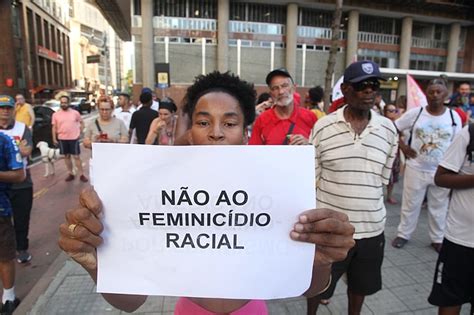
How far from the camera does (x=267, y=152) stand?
119 cm

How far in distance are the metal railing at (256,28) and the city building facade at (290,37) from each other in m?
0.02

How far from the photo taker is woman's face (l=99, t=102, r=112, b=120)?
19.8 feet

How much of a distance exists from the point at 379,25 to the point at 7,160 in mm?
35996

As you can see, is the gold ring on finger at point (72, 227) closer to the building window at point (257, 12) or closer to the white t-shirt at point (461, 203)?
the white t-shirt at point (461, 203)

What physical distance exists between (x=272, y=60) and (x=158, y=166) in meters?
29.5

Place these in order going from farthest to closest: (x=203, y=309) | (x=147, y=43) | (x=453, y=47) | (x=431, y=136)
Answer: (x=453, y=47)
(x=147, y=43)
(x=431, y=136)
(x=203, y=309)

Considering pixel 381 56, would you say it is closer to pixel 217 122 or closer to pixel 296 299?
pixel 296 299

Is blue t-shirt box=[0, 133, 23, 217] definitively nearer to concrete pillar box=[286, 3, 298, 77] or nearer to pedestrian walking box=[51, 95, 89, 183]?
pedestrian walking box=[51, 95, 89, 183]

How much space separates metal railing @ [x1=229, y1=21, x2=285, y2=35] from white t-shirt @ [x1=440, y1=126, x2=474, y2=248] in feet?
91.7

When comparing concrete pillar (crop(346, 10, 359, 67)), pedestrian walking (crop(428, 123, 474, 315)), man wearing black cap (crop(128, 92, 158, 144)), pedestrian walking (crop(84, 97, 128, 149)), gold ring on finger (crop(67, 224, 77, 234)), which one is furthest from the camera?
concrete pillar (crop(346, 10, 359, 67))

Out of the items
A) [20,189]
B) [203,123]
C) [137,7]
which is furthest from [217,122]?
[137,7]

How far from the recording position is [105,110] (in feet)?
19.9

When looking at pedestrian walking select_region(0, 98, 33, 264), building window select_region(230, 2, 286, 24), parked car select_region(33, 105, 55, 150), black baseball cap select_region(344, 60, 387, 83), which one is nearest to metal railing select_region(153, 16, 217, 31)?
building window select_region(230, 2, 286, 24)

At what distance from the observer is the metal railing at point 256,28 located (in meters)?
28.1
